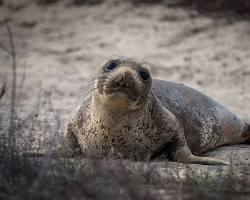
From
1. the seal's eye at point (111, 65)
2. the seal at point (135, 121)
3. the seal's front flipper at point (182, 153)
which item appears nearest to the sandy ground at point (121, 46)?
the seal at point (135, 121)

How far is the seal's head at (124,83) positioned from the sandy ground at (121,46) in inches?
169

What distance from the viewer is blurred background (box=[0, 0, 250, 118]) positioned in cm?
1121

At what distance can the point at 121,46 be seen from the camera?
13.1m

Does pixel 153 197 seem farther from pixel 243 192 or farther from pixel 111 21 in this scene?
pixel 111 21

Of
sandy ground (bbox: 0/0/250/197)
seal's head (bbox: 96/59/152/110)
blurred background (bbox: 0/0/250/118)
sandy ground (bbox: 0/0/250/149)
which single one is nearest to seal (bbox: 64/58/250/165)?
seal's head (bbox: 96/59/152/110)

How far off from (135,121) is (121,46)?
7566mm

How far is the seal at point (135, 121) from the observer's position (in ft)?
17.4

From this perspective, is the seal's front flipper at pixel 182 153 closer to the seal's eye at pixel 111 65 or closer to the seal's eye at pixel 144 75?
the seal's eye at pixel 144 75

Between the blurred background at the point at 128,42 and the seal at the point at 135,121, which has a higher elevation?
the seal at the point at 135,121

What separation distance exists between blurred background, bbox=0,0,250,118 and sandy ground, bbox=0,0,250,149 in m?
0.01

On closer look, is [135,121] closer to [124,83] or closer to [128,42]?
[124,83]

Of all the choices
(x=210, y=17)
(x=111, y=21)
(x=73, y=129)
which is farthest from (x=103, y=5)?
(x=73, y=129)

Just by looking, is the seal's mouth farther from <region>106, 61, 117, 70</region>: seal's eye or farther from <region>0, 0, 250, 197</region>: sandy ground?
<region>0, 0, 250, 197</region>: sandy ground

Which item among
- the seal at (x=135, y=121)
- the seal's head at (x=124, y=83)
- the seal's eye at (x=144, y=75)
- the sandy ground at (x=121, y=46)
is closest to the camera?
the seal's head at (x=124, y=83)
